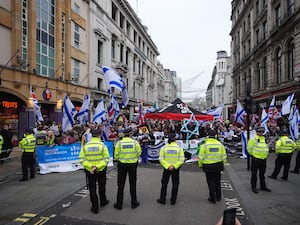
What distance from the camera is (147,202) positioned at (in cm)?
594

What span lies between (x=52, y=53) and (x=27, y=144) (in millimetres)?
14328

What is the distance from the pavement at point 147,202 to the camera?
495 cm

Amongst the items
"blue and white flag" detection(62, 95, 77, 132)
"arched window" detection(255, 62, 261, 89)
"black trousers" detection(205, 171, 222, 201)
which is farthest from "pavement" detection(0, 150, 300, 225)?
"arched window" detection(255, 62, 261, 89)

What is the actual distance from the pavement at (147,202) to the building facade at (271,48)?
462 centimetres

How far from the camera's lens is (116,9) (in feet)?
120

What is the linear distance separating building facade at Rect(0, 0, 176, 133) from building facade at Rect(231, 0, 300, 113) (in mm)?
→ 14056

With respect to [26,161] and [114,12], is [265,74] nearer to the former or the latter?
[114,12]

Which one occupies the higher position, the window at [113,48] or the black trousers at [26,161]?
the window at [113,48]

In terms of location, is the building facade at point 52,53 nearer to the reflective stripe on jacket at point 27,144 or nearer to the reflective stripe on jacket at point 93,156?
the reflective stripe on jacket at point 27,144

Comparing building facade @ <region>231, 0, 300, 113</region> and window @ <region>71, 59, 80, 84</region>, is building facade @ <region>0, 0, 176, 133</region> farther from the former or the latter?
Result: building facade @ <region>231, 0, 300, 113</region>

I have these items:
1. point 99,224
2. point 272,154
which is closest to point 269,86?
point 272,154

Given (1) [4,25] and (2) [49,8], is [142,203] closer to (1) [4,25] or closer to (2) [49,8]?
(1) [4,25]

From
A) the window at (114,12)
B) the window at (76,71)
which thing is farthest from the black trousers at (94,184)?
the window at (114,12)

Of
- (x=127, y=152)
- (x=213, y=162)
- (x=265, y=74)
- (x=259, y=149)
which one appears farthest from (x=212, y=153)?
(x=265, y=74)
